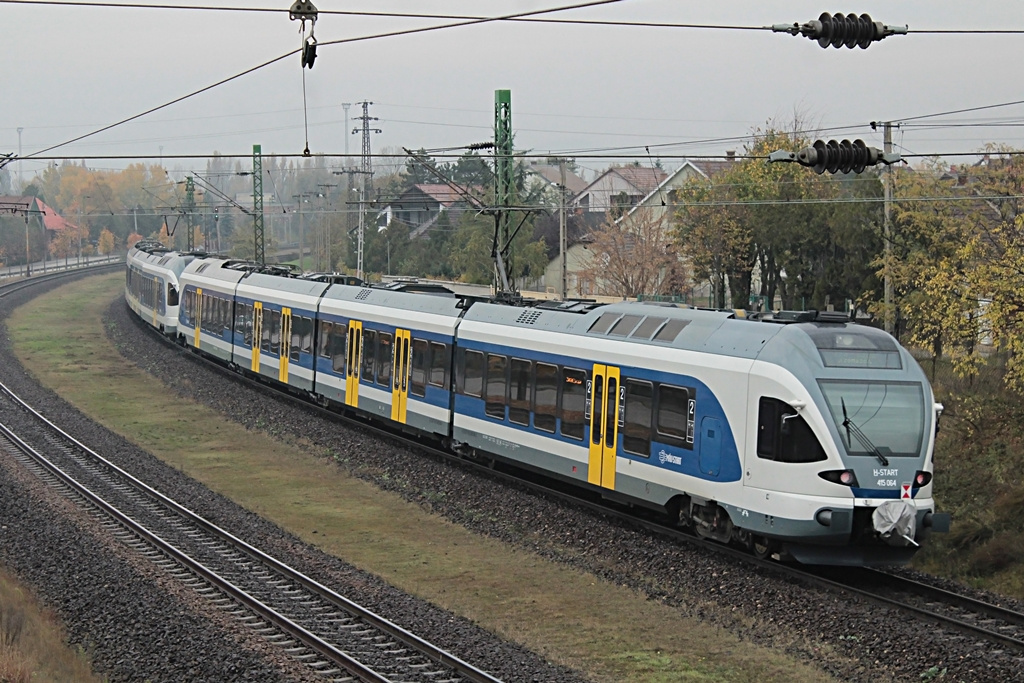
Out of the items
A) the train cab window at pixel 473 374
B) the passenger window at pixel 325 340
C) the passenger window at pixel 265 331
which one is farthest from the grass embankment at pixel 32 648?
the passenger window at pixel 265 331

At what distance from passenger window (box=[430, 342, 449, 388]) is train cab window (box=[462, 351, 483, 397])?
882 mm

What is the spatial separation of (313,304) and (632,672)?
1916 centimetres

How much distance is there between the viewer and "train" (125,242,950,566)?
13.6 m

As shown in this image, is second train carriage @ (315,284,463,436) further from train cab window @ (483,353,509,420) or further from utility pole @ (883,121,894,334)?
utility pole @ (883,121,894,334)

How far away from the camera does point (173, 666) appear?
11227 millimetres

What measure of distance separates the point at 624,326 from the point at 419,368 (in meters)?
7.21

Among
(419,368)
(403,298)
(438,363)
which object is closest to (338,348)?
(403,298)

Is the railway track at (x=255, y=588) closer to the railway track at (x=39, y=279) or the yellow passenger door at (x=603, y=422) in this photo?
the yellow passenger door at (x=603, y=422)

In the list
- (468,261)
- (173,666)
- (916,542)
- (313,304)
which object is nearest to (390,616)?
(173,666)

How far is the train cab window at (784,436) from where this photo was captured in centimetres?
1362

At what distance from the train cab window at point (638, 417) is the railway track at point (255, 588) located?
16.1ft

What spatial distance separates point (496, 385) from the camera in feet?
67.5

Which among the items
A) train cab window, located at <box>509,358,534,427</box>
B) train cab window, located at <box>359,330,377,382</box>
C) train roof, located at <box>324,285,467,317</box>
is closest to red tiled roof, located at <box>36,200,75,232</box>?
train roof, located at <box>324,285,467,317</box>

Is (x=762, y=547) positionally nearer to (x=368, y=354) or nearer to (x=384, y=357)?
(x=384, y=357)
